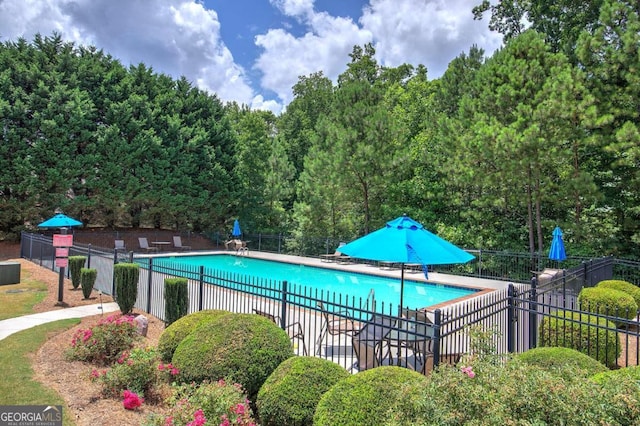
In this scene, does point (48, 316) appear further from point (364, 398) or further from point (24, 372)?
point (364, 398)

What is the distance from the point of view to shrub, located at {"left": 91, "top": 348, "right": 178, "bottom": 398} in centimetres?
518

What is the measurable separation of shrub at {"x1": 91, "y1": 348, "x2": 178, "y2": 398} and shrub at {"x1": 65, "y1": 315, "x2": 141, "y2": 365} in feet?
3.01

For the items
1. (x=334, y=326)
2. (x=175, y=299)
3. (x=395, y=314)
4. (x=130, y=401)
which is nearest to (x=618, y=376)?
(x=334, y=326)

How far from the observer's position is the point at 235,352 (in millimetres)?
4902

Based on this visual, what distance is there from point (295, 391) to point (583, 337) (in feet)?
16.4

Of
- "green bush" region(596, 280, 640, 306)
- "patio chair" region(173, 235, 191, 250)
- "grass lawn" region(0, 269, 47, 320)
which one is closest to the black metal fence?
"green bush" region(596, 280, 640, 306)

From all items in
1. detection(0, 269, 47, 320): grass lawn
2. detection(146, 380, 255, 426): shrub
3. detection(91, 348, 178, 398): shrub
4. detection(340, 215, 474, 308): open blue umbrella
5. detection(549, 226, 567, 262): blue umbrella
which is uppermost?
detection(340, 215, 474, 308): open blue umbrella

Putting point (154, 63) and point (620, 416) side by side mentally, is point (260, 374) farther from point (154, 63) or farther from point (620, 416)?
point (154, 63)

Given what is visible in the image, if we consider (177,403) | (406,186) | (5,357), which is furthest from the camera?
(406,186)

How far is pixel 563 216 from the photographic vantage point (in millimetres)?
16672

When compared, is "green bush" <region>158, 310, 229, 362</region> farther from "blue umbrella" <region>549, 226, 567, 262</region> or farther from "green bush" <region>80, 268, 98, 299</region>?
"blue umbrella" <region>549, 226, 567, 262</region>

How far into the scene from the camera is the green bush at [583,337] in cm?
618

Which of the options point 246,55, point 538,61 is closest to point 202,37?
point 246,55

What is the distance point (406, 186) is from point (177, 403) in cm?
1830
